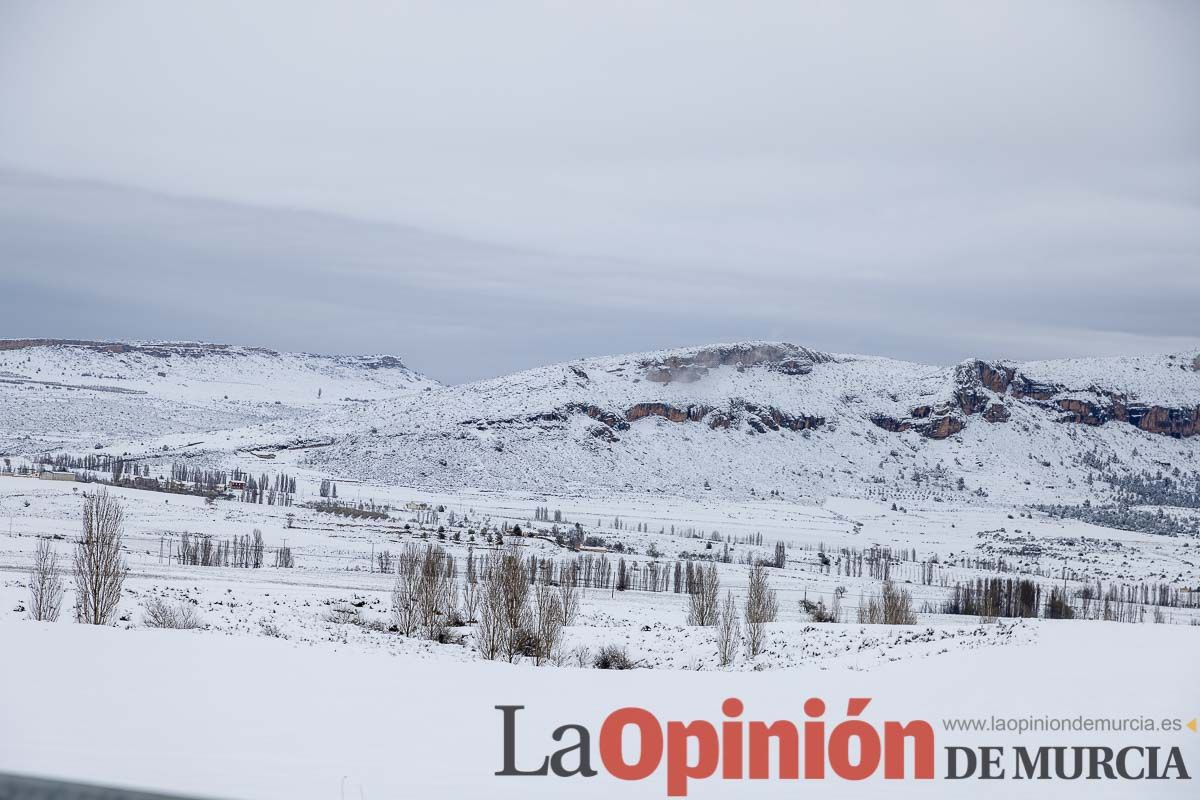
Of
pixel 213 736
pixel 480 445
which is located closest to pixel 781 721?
pixel 213 736

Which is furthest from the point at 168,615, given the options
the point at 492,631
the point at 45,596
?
the point at 492,631

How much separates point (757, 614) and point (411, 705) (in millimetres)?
25894

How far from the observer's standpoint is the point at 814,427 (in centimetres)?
19475

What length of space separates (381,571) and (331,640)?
33766 mm

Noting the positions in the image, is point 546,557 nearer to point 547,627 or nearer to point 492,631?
point 547,627

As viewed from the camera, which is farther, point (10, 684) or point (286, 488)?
point (286, 488)

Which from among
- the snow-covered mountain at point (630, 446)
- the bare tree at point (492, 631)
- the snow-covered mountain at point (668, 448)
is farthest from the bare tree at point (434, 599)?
the snow-covered mountain at point (668, 448)

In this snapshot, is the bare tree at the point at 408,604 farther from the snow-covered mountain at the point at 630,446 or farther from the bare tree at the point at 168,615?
the snow-covered mountain at the point at 630,446

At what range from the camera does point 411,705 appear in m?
12.7

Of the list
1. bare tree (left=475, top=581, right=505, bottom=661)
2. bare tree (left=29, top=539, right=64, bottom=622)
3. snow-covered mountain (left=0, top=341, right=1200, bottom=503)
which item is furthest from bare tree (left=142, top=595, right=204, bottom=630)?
snow-covered mountain (left=0, top=341, right=1200, bottom=503)

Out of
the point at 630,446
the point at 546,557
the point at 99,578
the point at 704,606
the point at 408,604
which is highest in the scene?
the point at 630,446

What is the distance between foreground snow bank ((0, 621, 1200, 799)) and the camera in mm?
8727

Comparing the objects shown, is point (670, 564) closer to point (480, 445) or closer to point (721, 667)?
point (721, 667)

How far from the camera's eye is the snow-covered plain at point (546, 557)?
10.2 meters
